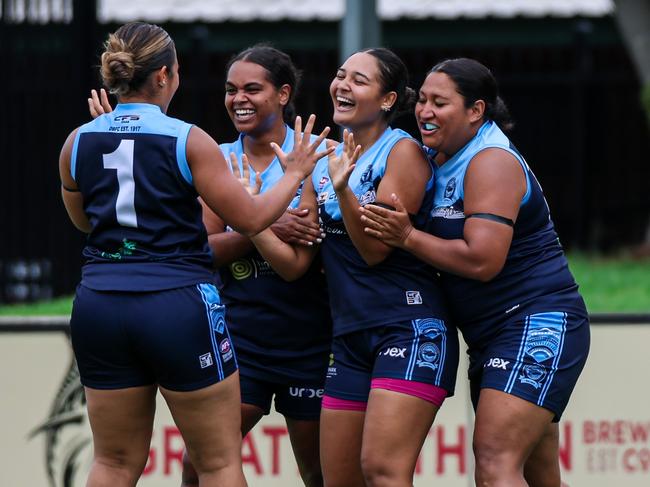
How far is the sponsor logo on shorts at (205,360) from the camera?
161 inches

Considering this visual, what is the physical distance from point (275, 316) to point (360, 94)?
2.98ft

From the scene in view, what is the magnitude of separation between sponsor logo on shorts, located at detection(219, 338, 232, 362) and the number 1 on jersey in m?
0.50

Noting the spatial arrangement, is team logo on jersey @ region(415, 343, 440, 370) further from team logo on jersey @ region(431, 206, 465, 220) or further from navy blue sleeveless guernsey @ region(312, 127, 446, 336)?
team logo on jersey @ region(431, 206, 465, 220)

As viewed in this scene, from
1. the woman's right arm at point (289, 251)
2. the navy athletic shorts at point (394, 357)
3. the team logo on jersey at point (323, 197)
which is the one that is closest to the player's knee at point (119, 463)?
the navy athletic shorts at point (394, 357)

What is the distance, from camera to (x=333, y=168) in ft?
13.9

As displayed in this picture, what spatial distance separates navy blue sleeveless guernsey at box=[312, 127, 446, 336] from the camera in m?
4.35

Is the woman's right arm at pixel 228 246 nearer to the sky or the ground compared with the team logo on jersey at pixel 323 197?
nearer to the ground

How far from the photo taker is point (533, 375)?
4.20 meters

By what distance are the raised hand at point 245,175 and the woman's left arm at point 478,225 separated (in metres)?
0.47

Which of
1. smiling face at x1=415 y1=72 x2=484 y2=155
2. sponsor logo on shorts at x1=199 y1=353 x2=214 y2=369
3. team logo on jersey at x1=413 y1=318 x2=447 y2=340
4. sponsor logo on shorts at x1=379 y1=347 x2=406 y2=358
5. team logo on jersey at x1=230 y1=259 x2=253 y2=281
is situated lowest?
sponsor logo on shorts at x1=379 y1=347 x2=406 y2=358

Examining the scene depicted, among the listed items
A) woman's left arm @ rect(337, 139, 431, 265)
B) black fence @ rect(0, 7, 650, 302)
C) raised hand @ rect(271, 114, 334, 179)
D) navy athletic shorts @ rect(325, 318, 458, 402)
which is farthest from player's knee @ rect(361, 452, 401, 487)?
black fence @ rect(0, 7, 650, 302)

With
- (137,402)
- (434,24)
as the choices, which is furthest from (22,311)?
(434,24)

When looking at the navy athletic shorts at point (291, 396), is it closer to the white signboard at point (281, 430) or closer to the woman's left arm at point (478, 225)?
the woman's left arm at point (478, 225)

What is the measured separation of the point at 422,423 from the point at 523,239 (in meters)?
0.73
